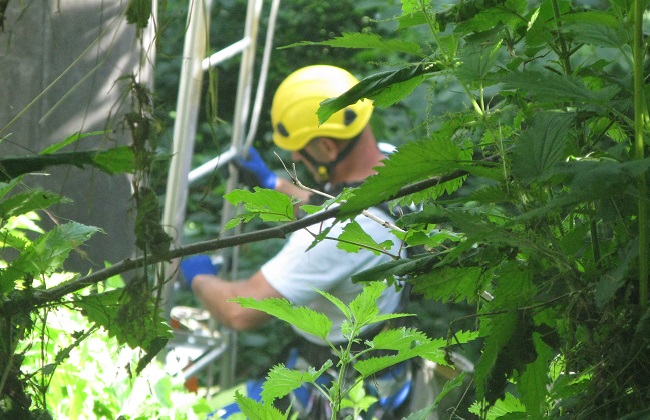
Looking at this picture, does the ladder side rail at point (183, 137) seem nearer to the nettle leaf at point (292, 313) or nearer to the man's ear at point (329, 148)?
the man's ear at point (329, 148)

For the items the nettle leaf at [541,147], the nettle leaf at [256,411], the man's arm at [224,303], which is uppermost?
the nettle leaf at [541,147]

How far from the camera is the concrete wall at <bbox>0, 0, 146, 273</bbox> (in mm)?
2016

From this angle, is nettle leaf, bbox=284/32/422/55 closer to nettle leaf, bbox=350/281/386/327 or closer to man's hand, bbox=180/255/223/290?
nettle leaf, bbox=350/281/386/327

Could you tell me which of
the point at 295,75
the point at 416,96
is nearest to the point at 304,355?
the point at 295,75

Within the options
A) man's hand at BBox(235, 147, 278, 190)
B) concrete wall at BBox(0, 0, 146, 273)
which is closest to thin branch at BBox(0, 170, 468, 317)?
concrete wall at BBox(0, 0, 146, 273)

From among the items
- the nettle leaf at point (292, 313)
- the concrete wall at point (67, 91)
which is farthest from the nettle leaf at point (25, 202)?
the concrete wall at point (67, 91)

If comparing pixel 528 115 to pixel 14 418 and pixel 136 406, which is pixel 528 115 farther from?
pixel 136 406

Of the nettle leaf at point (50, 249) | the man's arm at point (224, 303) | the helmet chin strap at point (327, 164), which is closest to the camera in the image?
the nettle leaf at point (50, 249)

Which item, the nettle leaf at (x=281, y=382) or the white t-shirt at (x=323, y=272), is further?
the white t-shirt at (x=323, y=272)

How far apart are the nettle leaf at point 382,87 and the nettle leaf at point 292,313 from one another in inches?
8.3

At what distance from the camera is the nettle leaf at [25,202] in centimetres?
92

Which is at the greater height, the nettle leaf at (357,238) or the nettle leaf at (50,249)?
the nettle leaf at (50,249)

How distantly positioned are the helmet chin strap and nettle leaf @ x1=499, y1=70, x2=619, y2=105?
360 centimetres

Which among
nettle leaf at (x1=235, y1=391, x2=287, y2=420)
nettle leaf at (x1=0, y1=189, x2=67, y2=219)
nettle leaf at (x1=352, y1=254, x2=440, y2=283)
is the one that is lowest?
nettle leaf at (x1=235, y1=391, x2=287, y2=420)
